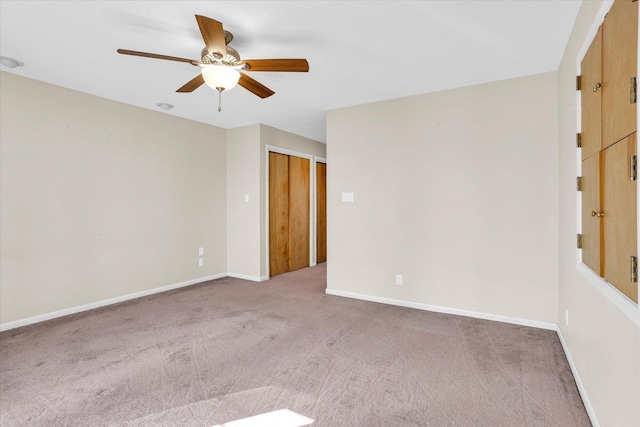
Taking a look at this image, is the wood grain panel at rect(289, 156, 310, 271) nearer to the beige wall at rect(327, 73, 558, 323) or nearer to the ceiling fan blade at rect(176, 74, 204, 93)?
the beige wall at rect(327, 73, 558, 323)

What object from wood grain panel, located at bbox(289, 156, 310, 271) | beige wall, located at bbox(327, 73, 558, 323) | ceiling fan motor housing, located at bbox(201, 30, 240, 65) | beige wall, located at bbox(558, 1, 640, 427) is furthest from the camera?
wood grain panel, located at bbox(289, 156, 310, 271)

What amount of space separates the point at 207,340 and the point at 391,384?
158cm

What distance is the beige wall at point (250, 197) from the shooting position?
481 centimetres

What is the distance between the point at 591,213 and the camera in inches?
68.5

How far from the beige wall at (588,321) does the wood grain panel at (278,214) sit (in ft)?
12.0

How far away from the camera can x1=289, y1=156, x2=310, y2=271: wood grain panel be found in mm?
5521

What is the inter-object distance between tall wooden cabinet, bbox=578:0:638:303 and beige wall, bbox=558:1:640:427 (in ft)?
0.54

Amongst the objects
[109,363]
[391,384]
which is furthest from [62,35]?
[391,384]

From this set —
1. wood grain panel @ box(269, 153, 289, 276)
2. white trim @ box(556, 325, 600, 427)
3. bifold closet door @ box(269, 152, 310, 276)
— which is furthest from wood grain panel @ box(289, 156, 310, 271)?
white trim @ box(556, 325, 600, 427)

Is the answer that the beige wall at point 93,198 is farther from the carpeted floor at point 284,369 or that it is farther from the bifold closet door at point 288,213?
the bifold closet door at point 288,213

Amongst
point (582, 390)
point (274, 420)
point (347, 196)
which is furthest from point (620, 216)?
point (347, 196)

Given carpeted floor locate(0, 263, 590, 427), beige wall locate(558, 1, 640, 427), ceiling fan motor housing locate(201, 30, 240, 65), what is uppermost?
ceiling fan motor housing locate(201, 30, 240, 65)

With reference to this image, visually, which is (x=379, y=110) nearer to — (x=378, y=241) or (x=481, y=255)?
(x=378, y=241)

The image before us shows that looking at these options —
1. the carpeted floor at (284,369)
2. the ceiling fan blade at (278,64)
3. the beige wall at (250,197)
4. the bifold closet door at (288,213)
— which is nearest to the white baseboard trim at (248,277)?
the beige wall at (250,197)
